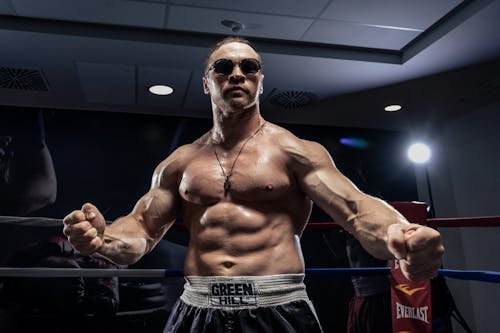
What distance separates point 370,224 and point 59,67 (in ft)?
9.40

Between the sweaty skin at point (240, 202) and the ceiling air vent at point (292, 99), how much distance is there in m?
2.22

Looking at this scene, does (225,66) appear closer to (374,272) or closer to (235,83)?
(235,83)

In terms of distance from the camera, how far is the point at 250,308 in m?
1.13

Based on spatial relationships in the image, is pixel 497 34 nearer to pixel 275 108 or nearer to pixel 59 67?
pixel 275 108

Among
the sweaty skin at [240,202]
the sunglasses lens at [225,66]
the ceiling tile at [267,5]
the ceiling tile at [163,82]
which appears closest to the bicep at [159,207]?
the sweaty skin at [240,202]

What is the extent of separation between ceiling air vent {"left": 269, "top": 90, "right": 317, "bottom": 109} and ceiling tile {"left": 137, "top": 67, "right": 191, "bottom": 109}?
2.85 ft

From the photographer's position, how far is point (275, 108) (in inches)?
156

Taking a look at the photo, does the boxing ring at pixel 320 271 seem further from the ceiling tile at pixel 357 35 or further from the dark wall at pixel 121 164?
the dark wall at pixel 121 164

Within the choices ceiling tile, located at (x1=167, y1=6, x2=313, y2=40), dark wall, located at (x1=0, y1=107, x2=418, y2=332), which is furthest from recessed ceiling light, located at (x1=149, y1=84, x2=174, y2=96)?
ceiling tile, located at (x1=167, y1=6, x2=313, y2=40)

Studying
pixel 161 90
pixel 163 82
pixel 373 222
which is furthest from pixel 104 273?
pixel 161 90

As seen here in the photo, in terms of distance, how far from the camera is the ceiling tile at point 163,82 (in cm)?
315

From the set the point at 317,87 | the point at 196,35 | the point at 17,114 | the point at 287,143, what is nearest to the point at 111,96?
the point at 17,114

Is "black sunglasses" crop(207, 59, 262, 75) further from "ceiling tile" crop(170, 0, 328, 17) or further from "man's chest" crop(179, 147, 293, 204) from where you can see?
"ceiling tile" crop(170, 0, 328, 17)

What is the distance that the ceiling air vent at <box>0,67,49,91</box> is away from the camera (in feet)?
10.3
